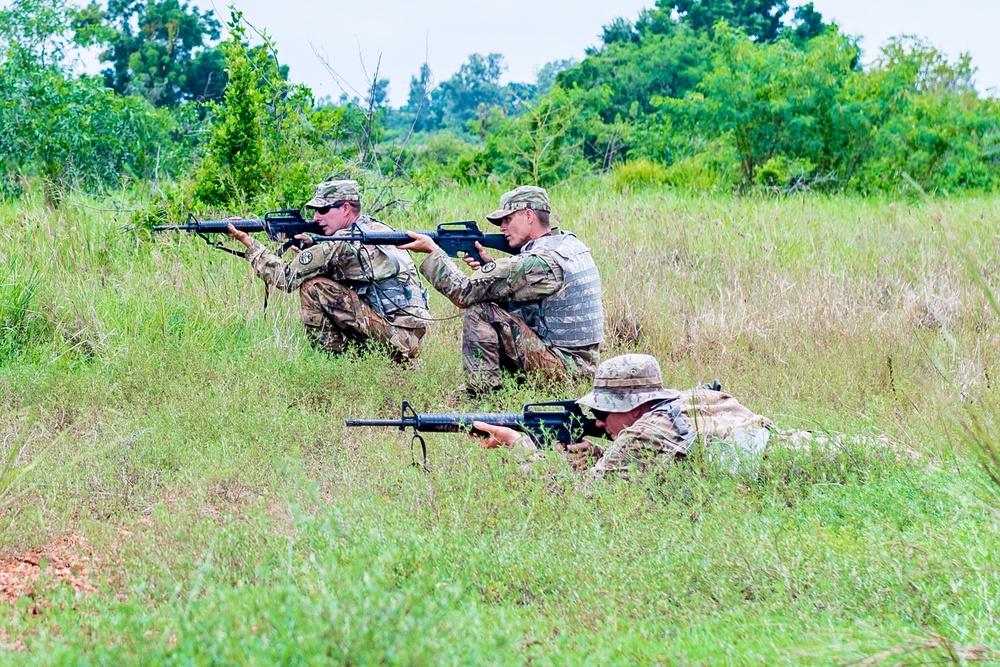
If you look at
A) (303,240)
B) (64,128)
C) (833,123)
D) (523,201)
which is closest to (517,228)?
(523,201)

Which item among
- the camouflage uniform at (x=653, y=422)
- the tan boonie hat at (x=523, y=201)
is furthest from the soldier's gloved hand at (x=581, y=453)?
the tan boonie hat at (x=523, y=201)

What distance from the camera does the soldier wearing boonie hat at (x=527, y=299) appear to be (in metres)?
6.77

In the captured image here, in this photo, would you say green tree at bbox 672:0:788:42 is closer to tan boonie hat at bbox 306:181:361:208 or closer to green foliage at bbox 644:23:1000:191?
green foliage at bbox 644:23:1000:191

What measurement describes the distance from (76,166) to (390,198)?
3.84 metres

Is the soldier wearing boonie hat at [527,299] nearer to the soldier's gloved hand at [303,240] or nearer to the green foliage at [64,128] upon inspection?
the soldier's gloved hand at [303,240]

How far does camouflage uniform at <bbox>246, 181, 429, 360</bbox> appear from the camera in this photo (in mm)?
7523

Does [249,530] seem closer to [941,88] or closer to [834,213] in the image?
[834,213]

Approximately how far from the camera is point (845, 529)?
158 inches

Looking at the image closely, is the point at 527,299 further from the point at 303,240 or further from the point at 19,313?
the point at 19,313

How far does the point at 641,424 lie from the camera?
189 inches

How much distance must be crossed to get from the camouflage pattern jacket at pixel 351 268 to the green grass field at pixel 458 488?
42cm

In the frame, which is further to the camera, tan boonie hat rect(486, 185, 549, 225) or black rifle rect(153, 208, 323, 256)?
black rifle rect(153, 208, 323, 256)

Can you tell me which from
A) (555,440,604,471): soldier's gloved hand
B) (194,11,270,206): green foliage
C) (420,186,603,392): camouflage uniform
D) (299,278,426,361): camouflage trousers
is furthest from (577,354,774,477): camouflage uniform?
(194,11,270,206): green foliage

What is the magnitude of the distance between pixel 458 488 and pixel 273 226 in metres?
3.60
